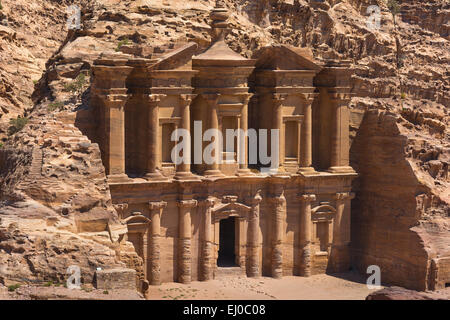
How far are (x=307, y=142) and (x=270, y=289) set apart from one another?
278 inches

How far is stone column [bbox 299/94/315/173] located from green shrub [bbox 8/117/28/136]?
40.3 ft

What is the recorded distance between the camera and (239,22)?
56.2m

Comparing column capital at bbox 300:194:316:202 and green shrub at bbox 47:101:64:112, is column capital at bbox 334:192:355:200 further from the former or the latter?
green shrub at bbox 47:101:64:112

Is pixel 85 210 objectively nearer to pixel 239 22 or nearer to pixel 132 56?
pixel 132 56

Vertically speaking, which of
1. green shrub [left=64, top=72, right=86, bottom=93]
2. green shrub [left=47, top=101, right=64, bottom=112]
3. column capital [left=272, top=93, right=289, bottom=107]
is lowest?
green shrub [left=47, top=101, right=64, bottom=112]

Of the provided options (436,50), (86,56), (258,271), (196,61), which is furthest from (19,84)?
(436,50)

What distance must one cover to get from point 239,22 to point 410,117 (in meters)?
9.23

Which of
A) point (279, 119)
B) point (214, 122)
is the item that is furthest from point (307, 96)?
point (214, 122)

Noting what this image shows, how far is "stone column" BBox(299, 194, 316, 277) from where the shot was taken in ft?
174

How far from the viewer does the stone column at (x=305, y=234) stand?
52938mm

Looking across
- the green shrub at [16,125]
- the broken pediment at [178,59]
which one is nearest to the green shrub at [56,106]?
the green shrub at [16,125]

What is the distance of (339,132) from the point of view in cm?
5372

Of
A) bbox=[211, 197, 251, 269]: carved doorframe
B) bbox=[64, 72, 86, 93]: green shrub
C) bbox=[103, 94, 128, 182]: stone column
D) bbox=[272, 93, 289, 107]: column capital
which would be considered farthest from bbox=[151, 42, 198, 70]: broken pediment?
bbox=[211, 197, 251, 269]: carved doorframe

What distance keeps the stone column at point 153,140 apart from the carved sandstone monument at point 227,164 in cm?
4
